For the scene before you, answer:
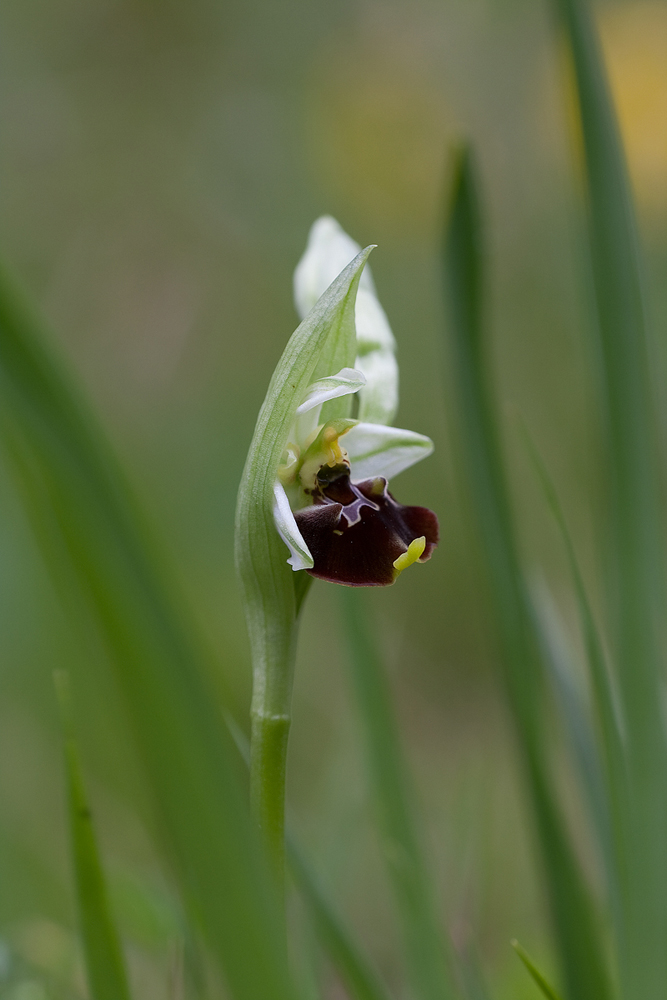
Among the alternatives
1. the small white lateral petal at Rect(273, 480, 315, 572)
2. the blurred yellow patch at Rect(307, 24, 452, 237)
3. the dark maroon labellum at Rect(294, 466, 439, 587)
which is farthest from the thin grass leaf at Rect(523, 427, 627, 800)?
the blurred yellow patch at Rect(307, 24, 452, 237)

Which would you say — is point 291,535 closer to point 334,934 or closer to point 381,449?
point 381,449

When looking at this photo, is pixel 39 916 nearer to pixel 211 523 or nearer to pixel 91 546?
pixel 91 546

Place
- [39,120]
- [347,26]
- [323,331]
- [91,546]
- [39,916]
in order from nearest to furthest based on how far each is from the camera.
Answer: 1. [91,546]
2. [323,331]
3. [39,916]
4. [39,120]
5. [347,26]

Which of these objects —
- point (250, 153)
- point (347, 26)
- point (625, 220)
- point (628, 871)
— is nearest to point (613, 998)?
point (628, 871)

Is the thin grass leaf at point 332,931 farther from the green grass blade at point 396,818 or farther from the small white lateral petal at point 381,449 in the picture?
the small white lateral petal at point 381,449

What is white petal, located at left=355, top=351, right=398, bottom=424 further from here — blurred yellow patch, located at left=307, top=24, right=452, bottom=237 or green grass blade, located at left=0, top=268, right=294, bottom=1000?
blurred yellow patch, located at left=307, top=24, right=452, bottom=237

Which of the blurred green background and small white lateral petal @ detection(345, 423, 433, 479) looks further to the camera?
the blurred green background
